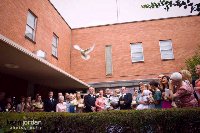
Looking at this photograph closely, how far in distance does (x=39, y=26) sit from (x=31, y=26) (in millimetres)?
785

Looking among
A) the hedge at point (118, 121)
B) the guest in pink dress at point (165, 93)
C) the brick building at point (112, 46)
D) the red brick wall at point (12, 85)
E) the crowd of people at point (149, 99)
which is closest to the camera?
the hedge at point (118, 121)

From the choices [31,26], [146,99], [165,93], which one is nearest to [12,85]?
[31,26]

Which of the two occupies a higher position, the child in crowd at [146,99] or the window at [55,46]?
the window at [55,46]

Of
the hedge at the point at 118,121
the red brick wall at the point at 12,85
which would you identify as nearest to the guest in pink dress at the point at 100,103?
the hedge at the point at 118,121

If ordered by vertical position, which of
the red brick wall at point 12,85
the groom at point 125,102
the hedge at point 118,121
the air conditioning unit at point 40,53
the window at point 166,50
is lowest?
the hedge at point 118,121

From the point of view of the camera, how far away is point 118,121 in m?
4.82

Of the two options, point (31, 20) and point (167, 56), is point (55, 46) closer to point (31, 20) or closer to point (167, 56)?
point (31, 20)

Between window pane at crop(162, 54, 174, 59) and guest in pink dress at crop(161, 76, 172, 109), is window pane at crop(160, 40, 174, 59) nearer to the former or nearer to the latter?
window pane at crop(162, 54, 174, 59)

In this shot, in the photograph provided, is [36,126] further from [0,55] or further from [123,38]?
[123,38]

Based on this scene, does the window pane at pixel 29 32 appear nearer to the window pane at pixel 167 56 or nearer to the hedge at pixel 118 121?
the hedge at pixel 118 121

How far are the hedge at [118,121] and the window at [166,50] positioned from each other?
1451cm

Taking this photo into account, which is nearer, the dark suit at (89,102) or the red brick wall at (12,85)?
the dark suit at (89,102)

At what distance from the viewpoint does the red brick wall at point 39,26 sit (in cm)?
1194

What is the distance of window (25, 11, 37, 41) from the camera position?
1400 centimetres
